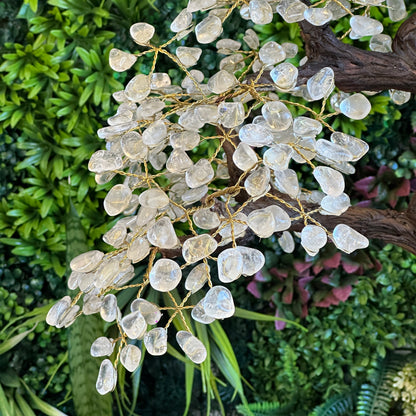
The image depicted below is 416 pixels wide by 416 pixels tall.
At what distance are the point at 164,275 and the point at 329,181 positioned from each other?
0.20 m

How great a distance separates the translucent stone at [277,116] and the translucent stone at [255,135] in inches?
0.8

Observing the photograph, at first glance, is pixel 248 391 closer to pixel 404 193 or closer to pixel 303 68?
pixel 404 193

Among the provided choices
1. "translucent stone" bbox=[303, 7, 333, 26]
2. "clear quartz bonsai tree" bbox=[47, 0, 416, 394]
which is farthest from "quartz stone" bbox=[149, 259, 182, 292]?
"translucent stone" bbox=[303, 7, 333, 26]

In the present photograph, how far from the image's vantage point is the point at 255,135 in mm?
517

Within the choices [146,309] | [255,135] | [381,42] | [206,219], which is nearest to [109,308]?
[146,309]

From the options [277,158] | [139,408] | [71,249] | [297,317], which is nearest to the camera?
[277,158]

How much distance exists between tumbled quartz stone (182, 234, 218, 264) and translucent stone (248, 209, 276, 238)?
0.05 meters

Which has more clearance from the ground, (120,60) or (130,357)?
(120,60)

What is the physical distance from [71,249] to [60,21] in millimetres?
653

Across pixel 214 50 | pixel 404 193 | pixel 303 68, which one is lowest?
pixel 404 193

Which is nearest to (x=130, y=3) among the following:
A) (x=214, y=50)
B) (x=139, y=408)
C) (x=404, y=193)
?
(x=214, y=50)

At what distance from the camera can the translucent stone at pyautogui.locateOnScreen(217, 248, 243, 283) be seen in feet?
1.63

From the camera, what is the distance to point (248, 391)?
1619 millimetres

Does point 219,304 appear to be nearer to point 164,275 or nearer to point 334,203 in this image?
point 164,275
